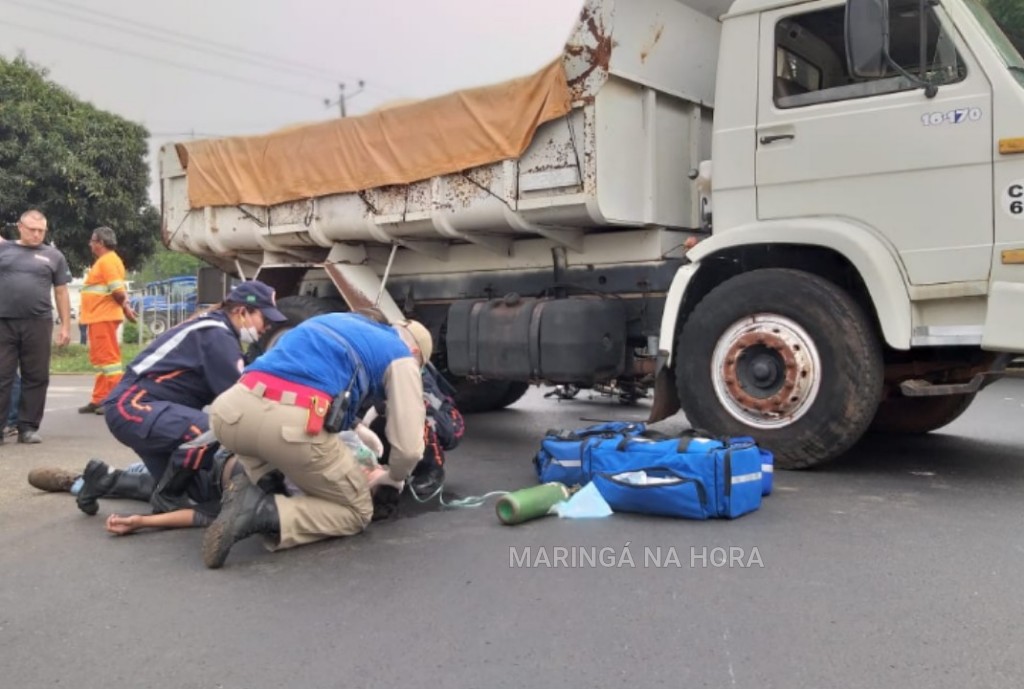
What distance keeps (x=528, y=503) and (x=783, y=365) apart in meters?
1.87

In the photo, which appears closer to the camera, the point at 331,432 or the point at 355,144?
the point at 331,432

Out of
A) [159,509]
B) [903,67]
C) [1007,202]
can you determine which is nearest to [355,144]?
[159,509]

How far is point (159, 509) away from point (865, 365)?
12.5 ft

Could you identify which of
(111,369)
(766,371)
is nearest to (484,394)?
(111,369)

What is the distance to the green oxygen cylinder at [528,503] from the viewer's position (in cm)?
419

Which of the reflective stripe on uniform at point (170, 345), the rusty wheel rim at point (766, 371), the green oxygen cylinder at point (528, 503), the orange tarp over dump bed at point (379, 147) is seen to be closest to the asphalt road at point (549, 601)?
the green oxygen cylinder at point (528, 503)

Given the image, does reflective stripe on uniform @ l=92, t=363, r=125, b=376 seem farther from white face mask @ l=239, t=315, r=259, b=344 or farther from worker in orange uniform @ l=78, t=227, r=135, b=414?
white face mask @ l=239, t=315, r=259, b=344

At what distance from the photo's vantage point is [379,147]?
6.85m

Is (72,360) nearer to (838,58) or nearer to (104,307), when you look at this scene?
(104,307)

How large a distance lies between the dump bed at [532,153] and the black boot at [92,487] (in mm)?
2961

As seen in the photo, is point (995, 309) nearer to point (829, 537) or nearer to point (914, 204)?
point (914, 204)

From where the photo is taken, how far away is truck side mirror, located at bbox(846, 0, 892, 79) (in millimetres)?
4543

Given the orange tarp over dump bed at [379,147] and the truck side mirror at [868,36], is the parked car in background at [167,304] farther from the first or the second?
the truck side mirror at [868,36]

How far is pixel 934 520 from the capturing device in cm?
418
